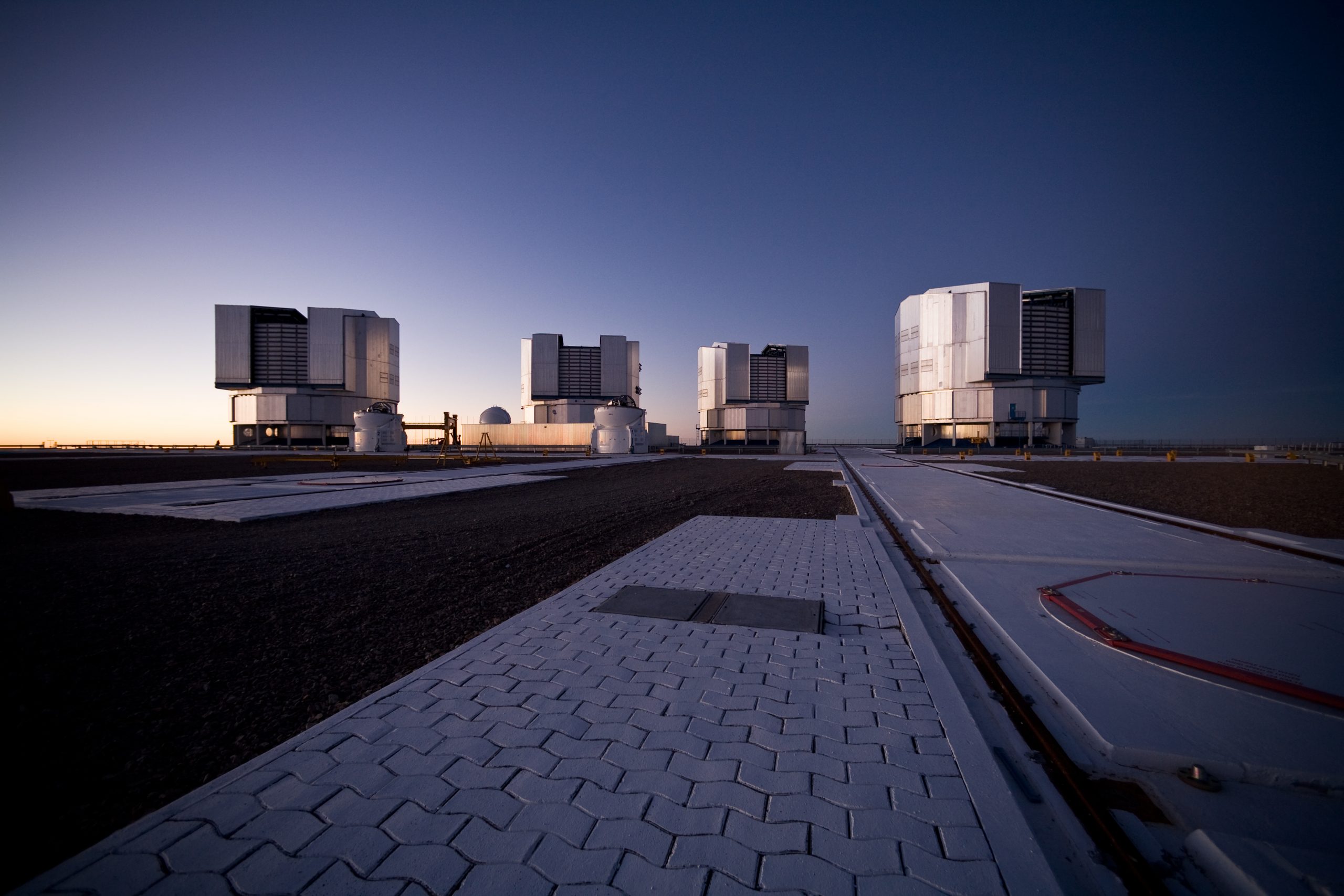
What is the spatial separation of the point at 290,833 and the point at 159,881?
32cm

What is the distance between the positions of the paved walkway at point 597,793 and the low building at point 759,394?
65.1 metres

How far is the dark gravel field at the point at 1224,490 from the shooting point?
8.36 meters

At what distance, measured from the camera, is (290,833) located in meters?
1.76

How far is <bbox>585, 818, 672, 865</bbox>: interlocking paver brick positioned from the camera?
5.51ft

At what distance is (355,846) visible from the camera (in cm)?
171

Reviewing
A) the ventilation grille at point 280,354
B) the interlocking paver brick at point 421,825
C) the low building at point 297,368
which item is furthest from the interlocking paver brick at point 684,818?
the ventilation grille at point 280,354

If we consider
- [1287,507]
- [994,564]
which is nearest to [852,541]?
[994,564]

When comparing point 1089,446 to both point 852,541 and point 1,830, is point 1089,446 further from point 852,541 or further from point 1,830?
point 1,830

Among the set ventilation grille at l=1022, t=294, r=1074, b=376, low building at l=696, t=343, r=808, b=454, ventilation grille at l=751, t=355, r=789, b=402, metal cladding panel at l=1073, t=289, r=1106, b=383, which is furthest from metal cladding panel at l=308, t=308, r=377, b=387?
metal cladding panel at l=1073, t=289, r=1106, b=383

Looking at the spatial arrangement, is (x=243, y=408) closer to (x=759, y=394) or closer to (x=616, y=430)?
(x=616, y=430)

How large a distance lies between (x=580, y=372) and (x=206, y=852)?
205ft

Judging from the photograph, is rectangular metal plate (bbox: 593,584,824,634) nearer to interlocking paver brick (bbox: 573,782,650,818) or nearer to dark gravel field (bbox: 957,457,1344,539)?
interlocking paver brick (bbox: 573,782,650,818)

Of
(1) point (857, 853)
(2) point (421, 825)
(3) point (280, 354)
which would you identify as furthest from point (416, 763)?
(3) point (280, 354)

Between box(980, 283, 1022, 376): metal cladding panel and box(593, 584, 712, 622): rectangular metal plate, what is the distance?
55.7 metres
